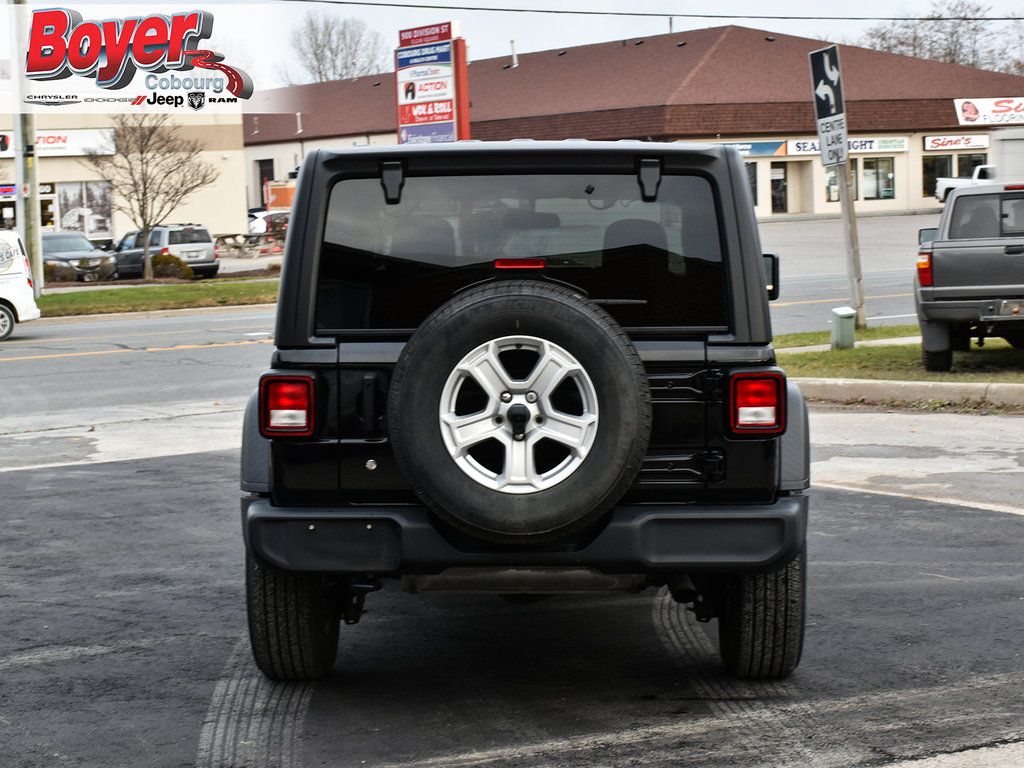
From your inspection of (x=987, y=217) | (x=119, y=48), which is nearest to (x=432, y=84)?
(x=987, y=217)

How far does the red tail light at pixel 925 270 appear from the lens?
40.2ft

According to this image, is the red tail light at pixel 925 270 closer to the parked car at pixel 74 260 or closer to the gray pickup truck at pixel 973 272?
the gray pickup truck at pixel 973 272

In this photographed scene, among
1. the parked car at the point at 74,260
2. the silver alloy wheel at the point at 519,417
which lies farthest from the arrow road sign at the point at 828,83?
the parked car at the point at 74,260

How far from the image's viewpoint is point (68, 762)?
4.03 metres

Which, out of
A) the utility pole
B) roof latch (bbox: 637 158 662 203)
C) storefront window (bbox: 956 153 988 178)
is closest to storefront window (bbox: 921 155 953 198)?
storefront window (bbox: 956 153 988 178)

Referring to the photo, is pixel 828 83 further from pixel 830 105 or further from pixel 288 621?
pixel 288 621

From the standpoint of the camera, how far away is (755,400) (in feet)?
13.6

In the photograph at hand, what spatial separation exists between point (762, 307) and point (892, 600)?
2.14 meters

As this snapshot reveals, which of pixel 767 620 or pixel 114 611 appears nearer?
pixel 767 620

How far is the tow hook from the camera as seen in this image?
452cm

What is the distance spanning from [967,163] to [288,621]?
2407 inches

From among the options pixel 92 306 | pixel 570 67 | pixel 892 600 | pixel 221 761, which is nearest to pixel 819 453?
pixel 892 600

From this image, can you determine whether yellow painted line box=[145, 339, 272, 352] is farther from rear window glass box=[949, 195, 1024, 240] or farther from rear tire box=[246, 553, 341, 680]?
rear tire box=[246, 553, 341, 680]

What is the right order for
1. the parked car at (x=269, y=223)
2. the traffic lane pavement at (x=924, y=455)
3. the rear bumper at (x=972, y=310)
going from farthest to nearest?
the parked car at (x=269, y=223) < the rear bumper at (x=972, y=310) < the traffic lane pavement at (x=924, y=455)
